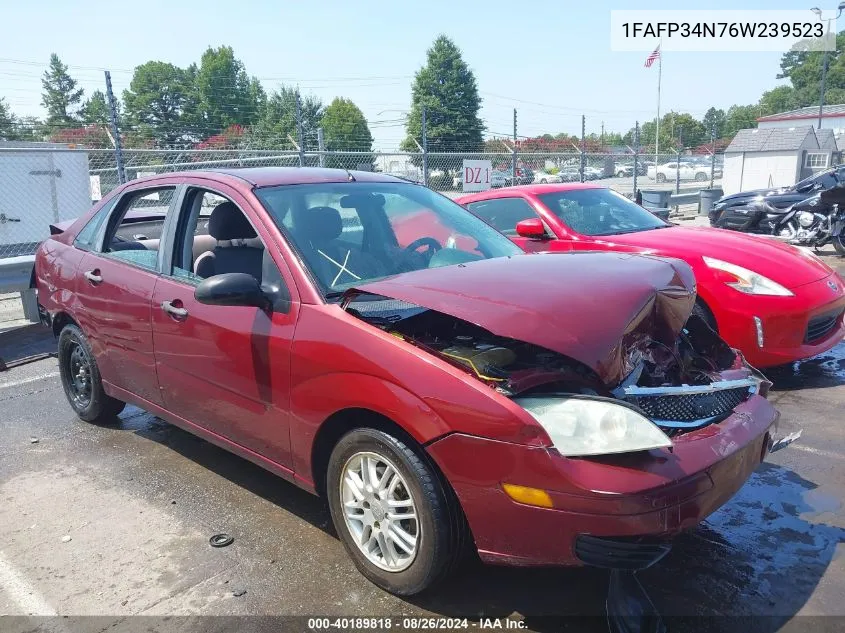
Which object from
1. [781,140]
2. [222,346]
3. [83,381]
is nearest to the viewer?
[222,346]

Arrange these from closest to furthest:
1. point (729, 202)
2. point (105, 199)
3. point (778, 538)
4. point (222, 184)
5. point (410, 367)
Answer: point (410, 367) → point (778, 538) → point (222, 184) → point (105, 199) → point (729, 202)

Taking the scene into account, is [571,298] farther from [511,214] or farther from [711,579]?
[511,214]

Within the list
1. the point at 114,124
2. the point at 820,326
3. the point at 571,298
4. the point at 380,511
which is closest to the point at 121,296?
the point at 380,511

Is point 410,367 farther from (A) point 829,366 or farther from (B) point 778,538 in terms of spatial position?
(A) point 829,366

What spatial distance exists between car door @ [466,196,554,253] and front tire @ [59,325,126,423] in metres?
3.38

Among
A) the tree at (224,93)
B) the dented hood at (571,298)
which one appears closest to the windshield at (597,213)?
the dented hood at (571,298)

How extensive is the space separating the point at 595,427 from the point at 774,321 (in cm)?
324

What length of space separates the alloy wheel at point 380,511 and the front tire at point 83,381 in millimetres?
2521

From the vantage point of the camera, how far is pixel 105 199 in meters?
4.68

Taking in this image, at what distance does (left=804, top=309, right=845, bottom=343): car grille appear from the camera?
5.00 metres

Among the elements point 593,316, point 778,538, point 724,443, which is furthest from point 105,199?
point 778,538

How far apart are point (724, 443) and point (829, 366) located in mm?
3925

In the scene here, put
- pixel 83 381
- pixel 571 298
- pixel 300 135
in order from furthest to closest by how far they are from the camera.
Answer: pixel 300 135, pixel 83 381, pixel 571 298

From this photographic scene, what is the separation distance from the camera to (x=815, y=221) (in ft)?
38.9
